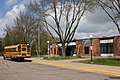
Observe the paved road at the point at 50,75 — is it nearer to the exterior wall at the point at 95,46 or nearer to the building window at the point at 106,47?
the exterior wall at the point at 95,46

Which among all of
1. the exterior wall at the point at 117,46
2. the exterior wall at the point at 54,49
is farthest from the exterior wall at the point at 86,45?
the exterior wall at the point at 54,49

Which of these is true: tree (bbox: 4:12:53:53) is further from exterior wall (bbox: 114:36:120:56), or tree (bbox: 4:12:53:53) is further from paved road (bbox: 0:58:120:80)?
paved road (bbox: 0:58:120:80)

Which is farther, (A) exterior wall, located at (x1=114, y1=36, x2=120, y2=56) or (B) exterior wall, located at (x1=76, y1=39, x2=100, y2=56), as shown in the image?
(B) exterior wall, located at (x1=76, y1=39, x2=100, y2=56)

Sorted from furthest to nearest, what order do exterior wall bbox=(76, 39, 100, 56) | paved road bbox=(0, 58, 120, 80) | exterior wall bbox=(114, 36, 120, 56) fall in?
1. exterior wall bbox=(76, 39, 100, 56)
2. exterior wall bbox=(114, 36, 120, 56)
3. paved road bbox=(0, 58, 120, 80)

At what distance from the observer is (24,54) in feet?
161

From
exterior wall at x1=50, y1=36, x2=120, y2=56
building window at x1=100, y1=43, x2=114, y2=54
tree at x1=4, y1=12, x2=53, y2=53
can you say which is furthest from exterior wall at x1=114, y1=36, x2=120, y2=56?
tree at x1=4, y1=12, x2=53, y2=53

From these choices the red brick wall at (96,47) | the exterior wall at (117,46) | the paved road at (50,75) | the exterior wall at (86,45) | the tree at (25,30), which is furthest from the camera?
the tree at (25,30)

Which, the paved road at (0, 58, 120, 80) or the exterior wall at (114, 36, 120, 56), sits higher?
the exterior wall at (114, 36, 120, 56)

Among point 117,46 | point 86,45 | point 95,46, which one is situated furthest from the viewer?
point 86,45

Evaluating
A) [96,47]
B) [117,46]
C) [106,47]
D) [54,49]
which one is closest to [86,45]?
[96,47]

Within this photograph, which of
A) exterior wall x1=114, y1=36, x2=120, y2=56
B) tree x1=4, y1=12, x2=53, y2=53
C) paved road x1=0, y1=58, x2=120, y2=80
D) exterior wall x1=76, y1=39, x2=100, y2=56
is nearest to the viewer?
paved road x1=0, y1=58, x2=120, y2=80

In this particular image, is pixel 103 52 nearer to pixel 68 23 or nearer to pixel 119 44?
pixel 119 44

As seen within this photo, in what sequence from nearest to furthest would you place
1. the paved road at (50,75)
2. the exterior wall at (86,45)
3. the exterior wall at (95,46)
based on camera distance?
the paved road at (50,75) < the exterior wall at (95,46) < the exterior wall at (86,45)

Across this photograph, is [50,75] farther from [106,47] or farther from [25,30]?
[25,30]
